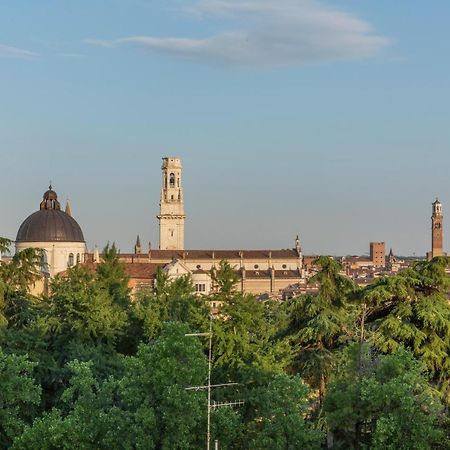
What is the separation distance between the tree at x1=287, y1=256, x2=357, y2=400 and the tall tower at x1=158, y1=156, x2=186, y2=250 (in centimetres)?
11757

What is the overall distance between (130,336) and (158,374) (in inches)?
387

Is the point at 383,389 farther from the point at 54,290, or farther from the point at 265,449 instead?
the point at 54,290

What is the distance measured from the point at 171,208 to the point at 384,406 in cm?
12500

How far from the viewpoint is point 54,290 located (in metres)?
34.3

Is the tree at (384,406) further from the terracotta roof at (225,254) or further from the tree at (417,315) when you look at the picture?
the terracotta roof at (225,254)

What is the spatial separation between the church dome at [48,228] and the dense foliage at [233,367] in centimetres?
5156

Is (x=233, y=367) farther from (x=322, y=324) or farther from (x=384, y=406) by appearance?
(x=384, y=406)

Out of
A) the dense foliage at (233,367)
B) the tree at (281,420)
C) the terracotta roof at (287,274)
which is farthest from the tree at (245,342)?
the terracotta roof at (287,274)

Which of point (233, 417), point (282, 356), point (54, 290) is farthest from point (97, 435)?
point (54, 290)

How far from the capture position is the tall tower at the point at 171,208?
146m

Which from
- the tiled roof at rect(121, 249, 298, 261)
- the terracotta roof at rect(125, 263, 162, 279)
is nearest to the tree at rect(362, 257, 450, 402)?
the terracotta roof at rect(125, 263, 162, 279)

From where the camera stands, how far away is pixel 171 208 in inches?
5758

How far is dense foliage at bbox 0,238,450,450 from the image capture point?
22406 mm

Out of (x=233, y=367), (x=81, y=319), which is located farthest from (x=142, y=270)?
(x=233, y=367)
